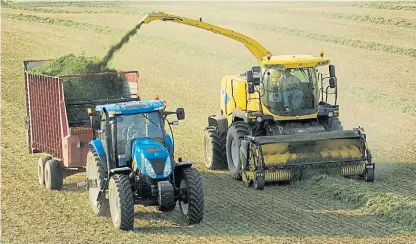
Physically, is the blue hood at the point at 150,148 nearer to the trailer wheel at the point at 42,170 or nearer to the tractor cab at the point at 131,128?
the tractor cab at the point at 131,128

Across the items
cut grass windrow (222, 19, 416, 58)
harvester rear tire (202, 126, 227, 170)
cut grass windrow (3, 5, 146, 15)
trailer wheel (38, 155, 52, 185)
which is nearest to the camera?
trailer wheel (38, 155, 52, 185)

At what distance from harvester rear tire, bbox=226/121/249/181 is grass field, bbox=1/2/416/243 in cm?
24

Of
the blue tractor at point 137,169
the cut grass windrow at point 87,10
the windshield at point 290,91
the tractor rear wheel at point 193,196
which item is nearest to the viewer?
the blue tractor at point 137,169

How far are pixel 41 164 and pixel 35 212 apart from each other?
8.07 ft

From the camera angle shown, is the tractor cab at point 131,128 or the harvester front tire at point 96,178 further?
the harvester front tire at point 96,178

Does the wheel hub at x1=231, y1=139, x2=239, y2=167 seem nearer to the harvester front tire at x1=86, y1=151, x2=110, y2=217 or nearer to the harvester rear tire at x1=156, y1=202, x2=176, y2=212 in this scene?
the harvester rear tire at x1=156, y1=202, x2=176, y2=212

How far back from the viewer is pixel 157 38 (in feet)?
140

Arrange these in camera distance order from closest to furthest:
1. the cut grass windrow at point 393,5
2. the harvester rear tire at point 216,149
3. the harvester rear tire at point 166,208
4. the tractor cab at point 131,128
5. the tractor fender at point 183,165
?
the harvester rear tire at point 166,208 → the tractor fender at point 183,165 → the tractor cab at point 131,128 → the harvester rear tire at point 216,149 → the cut grass windrow at point 393,5

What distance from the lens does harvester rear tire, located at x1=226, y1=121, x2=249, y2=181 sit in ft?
57.9

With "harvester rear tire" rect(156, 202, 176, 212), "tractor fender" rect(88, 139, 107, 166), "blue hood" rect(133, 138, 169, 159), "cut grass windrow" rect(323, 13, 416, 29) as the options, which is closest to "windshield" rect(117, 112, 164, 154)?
"blue hood" rect(133, 138, 169, 159)

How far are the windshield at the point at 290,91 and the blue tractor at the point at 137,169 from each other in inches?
130

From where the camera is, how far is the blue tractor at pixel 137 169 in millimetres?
13812

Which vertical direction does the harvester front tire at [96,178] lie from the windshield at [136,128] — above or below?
below

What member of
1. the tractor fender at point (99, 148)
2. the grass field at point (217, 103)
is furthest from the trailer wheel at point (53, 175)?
the tractor fender at point (99, 148)
